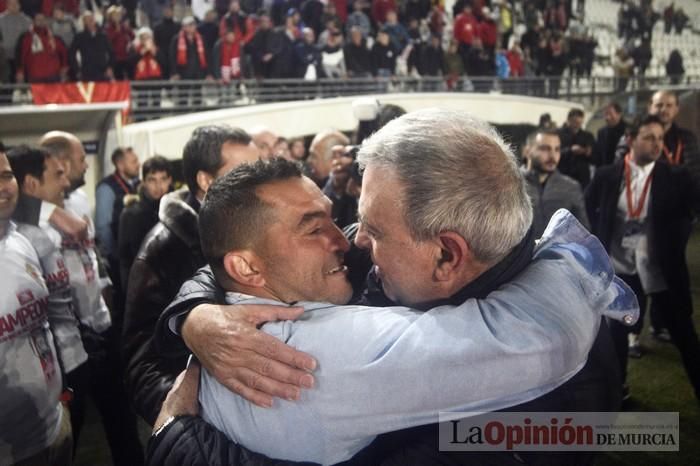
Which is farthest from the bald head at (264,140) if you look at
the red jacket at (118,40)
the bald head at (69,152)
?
the red jacket at (118,40)

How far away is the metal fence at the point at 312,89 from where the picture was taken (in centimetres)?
824

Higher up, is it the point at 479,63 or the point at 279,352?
the point at 479,63

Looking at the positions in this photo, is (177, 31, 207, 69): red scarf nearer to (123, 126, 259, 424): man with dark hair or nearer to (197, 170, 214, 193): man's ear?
(123, 126, 259, 424): man with dark hair

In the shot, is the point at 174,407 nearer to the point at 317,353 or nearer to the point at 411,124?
the point at 317,353

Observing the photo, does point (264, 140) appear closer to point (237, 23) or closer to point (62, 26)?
point (62, 26)

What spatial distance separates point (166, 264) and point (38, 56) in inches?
256

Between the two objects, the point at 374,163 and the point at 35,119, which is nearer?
the point at 374,163

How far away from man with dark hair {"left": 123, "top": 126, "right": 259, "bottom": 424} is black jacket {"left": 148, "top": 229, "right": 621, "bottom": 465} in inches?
23.4

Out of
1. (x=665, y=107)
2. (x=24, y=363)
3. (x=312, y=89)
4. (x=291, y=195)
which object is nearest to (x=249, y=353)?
(x=291, y=195)

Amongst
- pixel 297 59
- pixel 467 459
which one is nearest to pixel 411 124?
pixel 467 459

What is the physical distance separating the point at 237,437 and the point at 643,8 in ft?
43.6

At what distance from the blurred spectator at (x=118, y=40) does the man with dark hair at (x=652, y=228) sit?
21.9 ft

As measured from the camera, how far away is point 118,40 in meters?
8.19

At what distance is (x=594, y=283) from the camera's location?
0.97 metres
